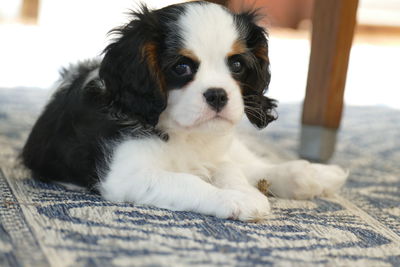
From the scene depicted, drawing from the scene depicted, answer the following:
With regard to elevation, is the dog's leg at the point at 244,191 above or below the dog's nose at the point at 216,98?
below

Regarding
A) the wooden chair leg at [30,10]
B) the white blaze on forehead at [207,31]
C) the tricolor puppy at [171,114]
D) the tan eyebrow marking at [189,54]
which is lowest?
the wooden chair leg at [30,10]

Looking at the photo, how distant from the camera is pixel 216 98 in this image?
1681 millimetres

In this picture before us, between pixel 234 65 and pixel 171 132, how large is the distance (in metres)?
0.24

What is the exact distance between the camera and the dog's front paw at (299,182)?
2.02 meters

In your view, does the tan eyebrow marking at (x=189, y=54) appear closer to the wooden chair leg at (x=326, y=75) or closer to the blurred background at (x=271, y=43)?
the wooden chair leg at (x=326, y=75)

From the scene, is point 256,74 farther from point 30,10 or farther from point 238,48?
point 30,10

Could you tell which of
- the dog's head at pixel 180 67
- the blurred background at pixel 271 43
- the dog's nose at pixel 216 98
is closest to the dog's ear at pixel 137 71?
the dog's head at pixel 180 67

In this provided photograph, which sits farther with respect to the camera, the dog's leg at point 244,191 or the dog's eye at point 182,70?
the dog's eye at point 182,70

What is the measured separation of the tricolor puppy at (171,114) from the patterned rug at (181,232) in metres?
0.06

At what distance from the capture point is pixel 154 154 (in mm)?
1791

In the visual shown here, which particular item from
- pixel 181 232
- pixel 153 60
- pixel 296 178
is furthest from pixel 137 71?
pixel 296 178

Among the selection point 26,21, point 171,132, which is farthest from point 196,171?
point 26,21

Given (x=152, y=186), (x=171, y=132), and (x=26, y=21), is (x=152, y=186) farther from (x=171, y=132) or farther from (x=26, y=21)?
(x=26, y=21)

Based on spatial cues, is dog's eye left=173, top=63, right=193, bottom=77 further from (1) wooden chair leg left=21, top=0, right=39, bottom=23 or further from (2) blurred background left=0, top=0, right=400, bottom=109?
(1) wooden chair leg left=21, top=0, right=39, bottom=23
